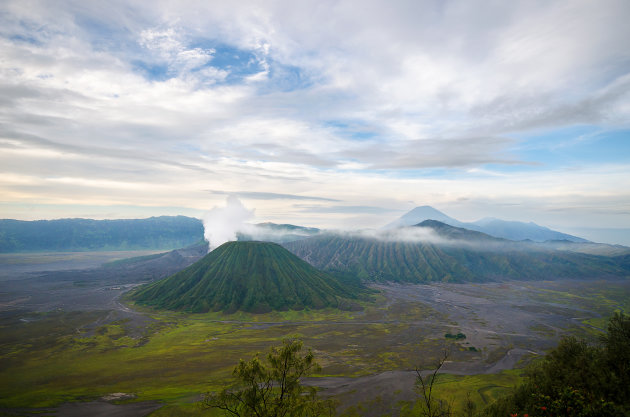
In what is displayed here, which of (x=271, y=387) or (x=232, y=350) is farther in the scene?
(x=232, y=350)

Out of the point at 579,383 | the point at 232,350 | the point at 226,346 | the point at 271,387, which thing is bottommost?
the point at 226,346

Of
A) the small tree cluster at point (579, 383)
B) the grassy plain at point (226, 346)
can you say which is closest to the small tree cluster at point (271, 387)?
the small tree cluster at point (579, 383)

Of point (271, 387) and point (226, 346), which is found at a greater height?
point (271, 387)

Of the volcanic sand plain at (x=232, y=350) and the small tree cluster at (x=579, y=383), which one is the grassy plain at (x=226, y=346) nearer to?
the volcanic sand plain at (x=232, y=350)

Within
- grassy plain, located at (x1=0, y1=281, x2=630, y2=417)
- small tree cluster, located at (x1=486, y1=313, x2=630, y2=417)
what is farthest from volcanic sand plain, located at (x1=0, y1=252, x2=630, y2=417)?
small tree cluster, located at (x1=486, y1=313, x2=630, y2=417)

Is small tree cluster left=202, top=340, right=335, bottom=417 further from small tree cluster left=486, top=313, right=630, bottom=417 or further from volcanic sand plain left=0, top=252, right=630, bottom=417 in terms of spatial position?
volcanic sand plain left=0, top=252, right=630, bottom=417

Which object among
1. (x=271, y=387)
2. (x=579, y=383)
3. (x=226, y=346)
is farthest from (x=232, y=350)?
(x=579, y=383)

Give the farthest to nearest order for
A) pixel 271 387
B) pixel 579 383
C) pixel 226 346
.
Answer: pixel 226 346 < pixel 579 383 < pixel 271 387

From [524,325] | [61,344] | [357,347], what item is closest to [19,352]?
[61,344]

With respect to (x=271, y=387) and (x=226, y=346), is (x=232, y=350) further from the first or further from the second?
(x=271, y=387)

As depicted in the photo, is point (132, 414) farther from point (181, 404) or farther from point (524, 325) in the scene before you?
point (524, 325)

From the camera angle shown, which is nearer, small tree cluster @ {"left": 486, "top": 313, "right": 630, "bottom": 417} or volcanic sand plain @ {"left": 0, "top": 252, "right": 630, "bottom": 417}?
small tree cluster @ {"left": 486, "top": 313, "right": 630, "bottom": 417}

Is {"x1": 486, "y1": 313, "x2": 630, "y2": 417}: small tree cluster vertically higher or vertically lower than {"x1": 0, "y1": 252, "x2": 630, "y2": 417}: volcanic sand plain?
higher

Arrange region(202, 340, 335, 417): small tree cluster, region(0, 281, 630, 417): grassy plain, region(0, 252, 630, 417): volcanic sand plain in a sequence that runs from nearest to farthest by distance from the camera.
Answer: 1. region(202, 340, 335, 417): small tree cluster
2. region(0, 252, 630, 417): volcanic sand plain
3. region(0, 281, 630, 417): grassy plain
